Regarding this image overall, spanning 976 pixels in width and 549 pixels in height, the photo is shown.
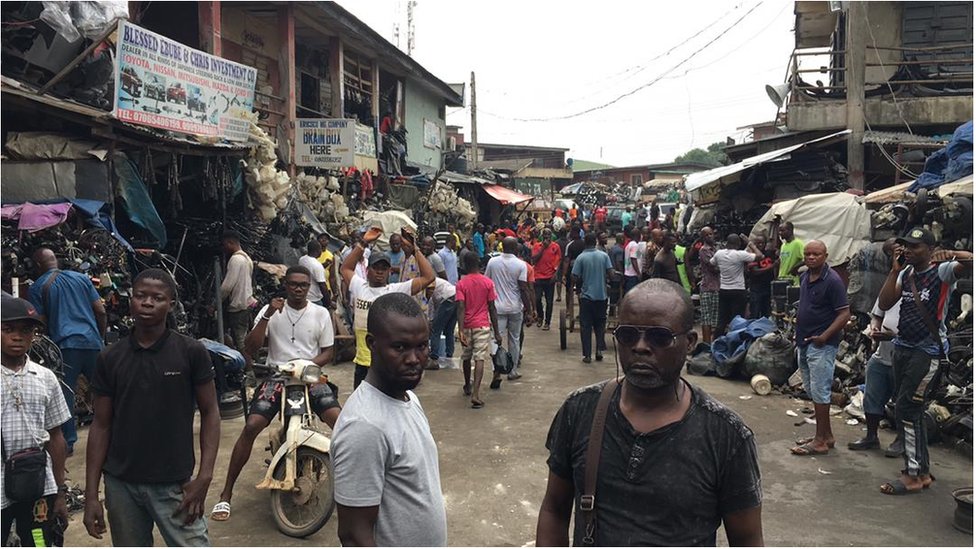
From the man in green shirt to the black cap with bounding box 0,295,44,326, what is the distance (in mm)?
9800

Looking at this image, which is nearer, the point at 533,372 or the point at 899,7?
the point at 533,372

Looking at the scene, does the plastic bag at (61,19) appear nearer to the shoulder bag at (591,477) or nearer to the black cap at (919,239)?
the shoulder bag at (591,477)

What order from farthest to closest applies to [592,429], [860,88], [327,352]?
[860,88], [327,352], [592,429]

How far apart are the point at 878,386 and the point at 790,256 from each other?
4.74 metres

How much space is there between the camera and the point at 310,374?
16.3 feet

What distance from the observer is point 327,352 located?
5.31 m

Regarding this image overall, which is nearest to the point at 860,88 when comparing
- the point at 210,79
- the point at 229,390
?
the point at 210,79

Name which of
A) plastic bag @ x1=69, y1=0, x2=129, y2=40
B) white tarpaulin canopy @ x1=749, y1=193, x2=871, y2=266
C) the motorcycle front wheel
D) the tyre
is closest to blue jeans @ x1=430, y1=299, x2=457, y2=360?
the tyre

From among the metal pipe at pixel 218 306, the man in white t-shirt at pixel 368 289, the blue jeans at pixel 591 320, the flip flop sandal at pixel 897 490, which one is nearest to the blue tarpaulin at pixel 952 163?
the blue jeans at pixel 591 320

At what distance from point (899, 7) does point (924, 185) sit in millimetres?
9588

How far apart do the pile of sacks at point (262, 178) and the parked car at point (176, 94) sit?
138 centimetres

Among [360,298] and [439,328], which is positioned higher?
[360,298]

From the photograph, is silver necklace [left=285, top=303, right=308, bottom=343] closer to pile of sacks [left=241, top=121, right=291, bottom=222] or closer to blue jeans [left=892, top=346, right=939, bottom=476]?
blue jeans [left=892, top=346, right=939, bottom=476]

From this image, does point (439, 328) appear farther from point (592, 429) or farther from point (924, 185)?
point (592, 429)
